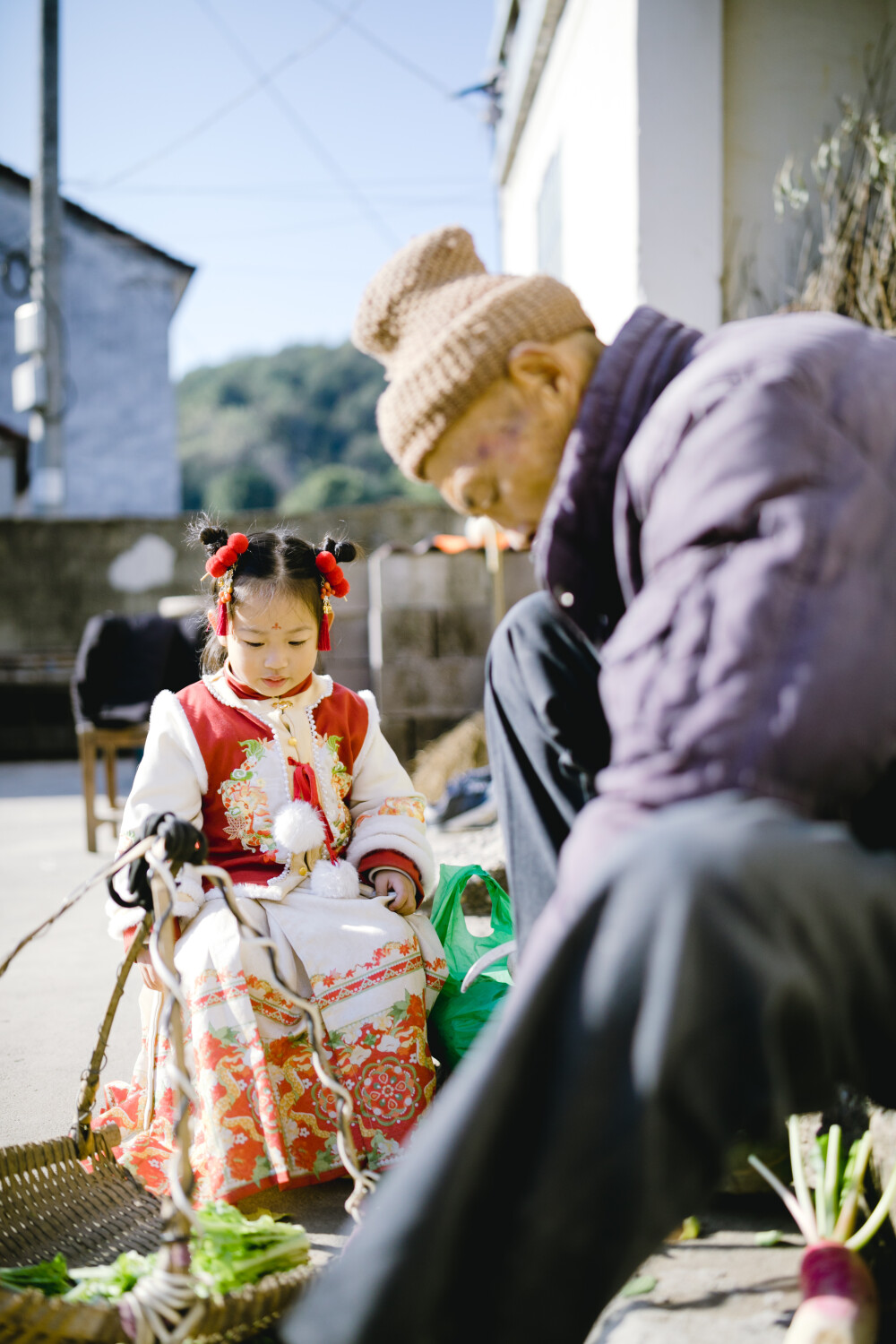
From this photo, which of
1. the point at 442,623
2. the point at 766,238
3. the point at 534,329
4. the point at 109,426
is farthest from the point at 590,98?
the point at 109,426

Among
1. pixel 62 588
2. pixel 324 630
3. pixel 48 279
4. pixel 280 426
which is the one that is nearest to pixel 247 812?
pixel 324 630

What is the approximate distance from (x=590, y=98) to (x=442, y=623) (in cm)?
274

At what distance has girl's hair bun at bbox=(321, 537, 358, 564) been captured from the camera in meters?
2.24

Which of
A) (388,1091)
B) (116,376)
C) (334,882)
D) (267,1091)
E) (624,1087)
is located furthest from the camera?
(116,376)

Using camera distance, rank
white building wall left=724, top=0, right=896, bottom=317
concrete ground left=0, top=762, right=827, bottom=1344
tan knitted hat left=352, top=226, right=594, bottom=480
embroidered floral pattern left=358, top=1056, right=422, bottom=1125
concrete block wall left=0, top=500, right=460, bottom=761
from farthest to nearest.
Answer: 1. concrete block wall left=0, top=500, right=460, bottom=761
2. white building wall left=724, top=0, right=896, bottom=317
3. embroidered floral pattern left=358, top=1056, right=422, bottom=1125
4. concrete ground left=0, top=762, right=827, bottom=1344
5. tan knitted hat left=352, top=226, right=594, bottom=480

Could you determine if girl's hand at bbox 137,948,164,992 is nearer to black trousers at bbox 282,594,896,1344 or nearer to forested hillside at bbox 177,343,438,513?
black trousers at bbox 282,594,896,1344

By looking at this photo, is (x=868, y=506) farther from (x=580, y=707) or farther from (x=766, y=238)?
(x=766, y=238)

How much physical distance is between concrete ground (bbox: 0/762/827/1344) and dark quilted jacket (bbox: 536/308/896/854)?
77 centimetres

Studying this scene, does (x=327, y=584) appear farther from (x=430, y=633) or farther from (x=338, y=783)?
(x=430, y=633)

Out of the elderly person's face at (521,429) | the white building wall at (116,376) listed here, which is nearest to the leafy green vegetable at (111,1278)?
the elderly person's face at (521,429)

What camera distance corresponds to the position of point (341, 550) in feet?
7.36

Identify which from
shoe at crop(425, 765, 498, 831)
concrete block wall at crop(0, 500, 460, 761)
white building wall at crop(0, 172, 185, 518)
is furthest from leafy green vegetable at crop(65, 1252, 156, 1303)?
white building wall at crop(0, 172, 185, 518)

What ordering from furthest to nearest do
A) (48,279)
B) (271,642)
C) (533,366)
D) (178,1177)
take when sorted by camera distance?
(48,279)
(271,642)
(533,366)
(178,1177)

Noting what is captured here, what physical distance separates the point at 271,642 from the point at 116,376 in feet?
60.9
